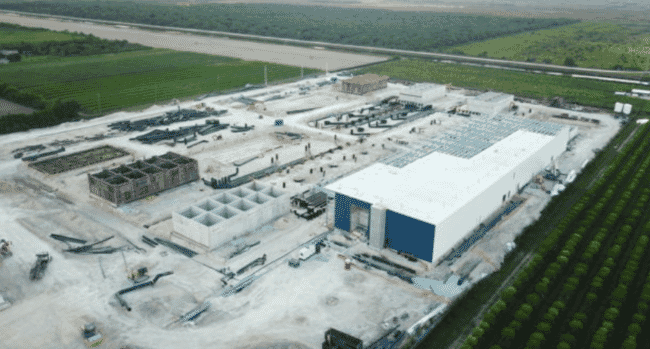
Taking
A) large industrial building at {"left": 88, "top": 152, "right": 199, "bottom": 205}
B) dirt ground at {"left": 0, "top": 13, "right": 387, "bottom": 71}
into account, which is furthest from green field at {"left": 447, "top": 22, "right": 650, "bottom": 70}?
large industrial building at {"left": 88, "top": 152, "right": 199, "bottom": 205}

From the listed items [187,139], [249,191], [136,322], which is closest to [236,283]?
[136,322]

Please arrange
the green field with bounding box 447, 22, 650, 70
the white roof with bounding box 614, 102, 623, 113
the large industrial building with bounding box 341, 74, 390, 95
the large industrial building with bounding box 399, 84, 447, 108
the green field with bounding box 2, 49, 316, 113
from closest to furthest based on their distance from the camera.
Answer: the white roof with bounding box 614, 102, 623, 113, the large industrial building with bounding box 399, 84, 447, 108, the green field with bounding box 2, 49, 316, 113, the large industrial building with bounding box 341, 74, 390, 95, the green field with bounding box 447, 22, 650, 70

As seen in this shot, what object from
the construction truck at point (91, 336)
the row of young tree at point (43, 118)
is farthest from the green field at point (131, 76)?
the construction truck at point (91, 336)

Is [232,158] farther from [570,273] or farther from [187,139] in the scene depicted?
[570,273]

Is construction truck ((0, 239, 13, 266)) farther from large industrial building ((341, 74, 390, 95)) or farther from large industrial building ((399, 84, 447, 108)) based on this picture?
large industrial building ((341, 74, 390, 95))

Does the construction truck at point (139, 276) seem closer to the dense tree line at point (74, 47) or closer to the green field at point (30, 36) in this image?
the dense tree line at point (74, 47)
